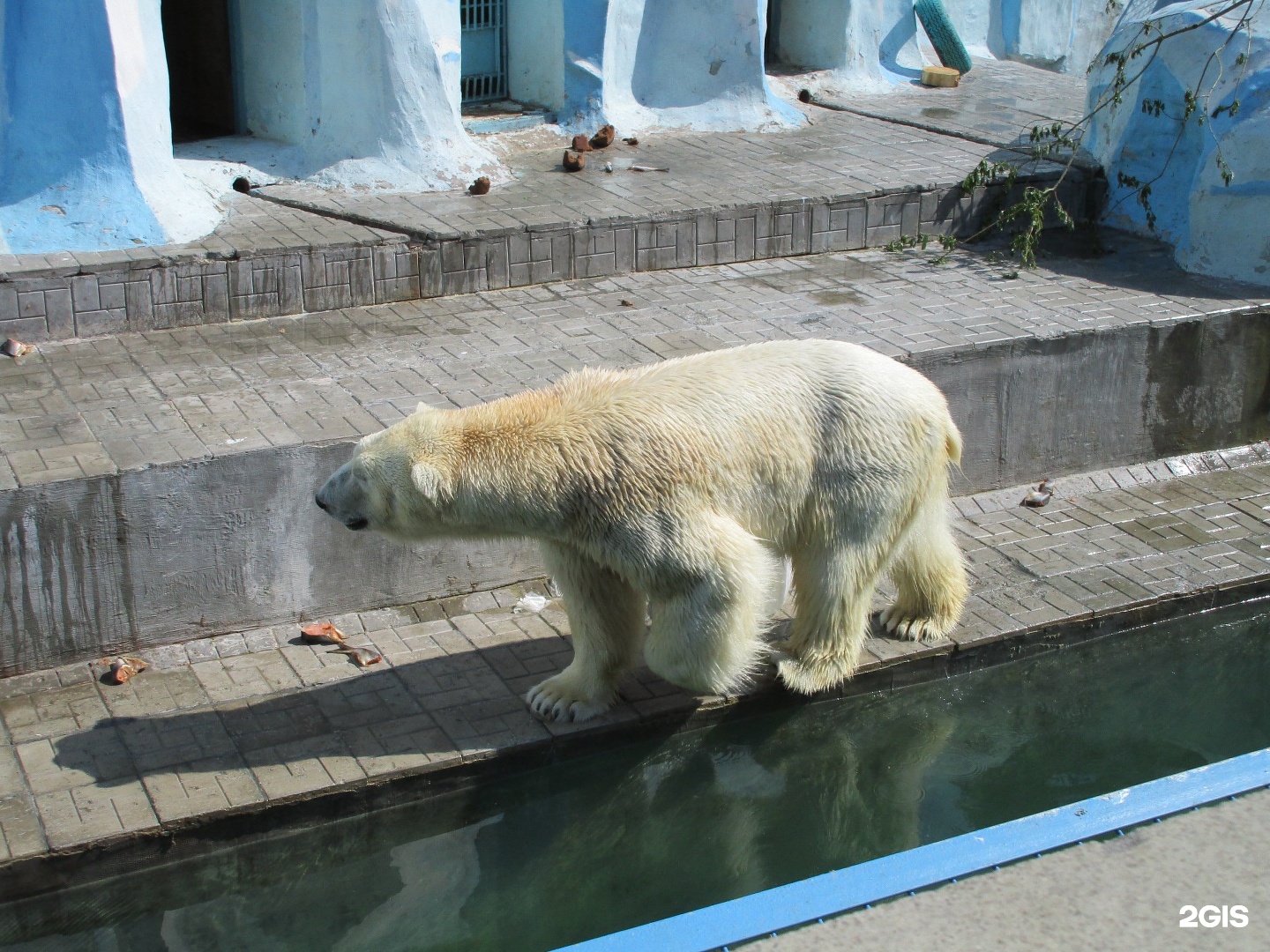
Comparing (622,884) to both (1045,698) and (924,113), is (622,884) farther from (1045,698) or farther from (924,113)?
(924,113)

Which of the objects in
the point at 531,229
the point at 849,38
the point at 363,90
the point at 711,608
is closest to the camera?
the point at 711,608

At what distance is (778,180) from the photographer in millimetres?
7805

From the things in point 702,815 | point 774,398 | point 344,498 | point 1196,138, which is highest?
point 1196,138

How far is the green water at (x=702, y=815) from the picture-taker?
13.0 feet

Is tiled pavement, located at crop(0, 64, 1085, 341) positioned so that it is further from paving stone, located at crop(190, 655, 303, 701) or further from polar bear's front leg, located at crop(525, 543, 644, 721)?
polar bear's front leg, located at crop(525, 543, 644, 721)

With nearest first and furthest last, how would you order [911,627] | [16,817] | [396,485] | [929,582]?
[16,817] → [396,485] → [929,582] → [911,627]

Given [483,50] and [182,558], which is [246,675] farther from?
[483,50]

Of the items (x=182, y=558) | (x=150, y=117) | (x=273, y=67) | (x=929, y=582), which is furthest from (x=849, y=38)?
(x=182, y=558)

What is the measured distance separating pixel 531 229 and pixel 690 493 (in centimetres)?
304

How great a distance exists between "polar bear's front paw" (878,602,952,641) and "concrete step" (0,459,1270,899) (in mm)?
40

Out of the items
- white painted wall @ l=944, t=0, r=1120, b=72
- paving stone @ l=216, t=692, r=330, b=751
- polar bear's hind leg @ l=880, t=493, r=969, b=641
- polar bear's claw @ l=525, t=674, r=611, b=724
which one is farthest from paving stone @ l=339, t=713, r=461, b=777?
white painted wall @ l=944, t=0, r=1120, b=72

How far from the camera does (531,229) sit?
6852mm

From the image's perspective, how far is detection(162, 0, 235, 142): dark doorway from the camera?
787 cm

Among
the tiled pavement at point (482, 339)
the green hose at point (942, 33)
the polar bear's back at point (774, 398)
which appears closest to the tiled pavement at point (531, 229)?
the tiled pavement at point (482, 339)
